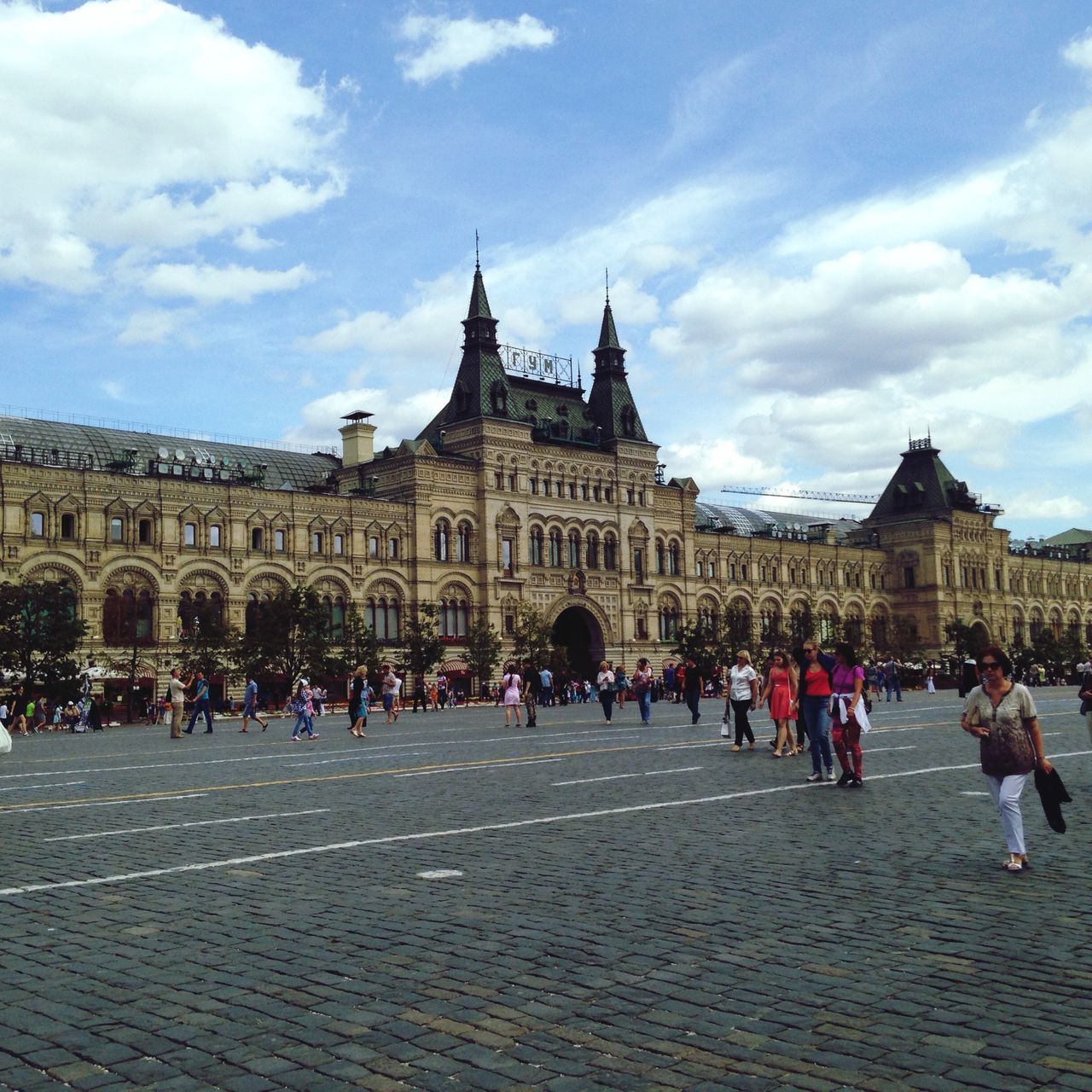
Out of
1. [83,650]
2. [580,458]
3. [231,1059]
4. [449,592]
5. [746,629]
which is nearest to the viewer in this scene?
[231,1059]

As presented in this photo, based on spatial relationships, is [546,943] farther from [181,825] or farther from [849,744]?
[849,744]

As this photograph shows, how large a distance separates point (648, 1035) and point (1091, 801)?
33.4ft

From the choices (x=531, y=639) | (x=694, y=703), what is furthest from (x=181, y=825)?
(x=531, y=639)

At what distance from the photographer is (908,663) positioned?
9394 cm

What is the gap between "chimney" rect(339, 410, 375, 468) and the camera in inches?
3095

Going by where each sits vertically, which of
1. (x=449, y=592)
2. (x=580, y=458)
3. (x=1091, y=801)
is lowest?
(x=1091, y=801)

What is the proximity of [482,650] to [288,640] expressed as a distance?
601 inches

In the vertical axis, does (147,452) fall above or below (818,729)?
above

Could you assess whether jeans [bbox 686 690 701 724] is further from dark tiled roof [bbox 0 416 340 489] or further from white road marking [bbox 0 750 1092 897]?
dark tiled roof [bbox 0 416 340 489]

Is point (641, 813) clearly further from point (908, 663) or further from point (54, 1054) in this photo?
point (908, 663)

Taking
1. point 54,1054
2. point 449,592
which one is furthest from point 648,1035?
point 449,592

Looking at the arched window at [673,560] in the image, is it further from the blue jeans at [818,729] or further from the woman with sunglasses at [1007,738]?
the woman with sunglasses at [1007,738]

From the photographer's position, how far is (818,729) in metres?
16.8

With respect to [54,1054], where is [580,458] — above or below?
above
